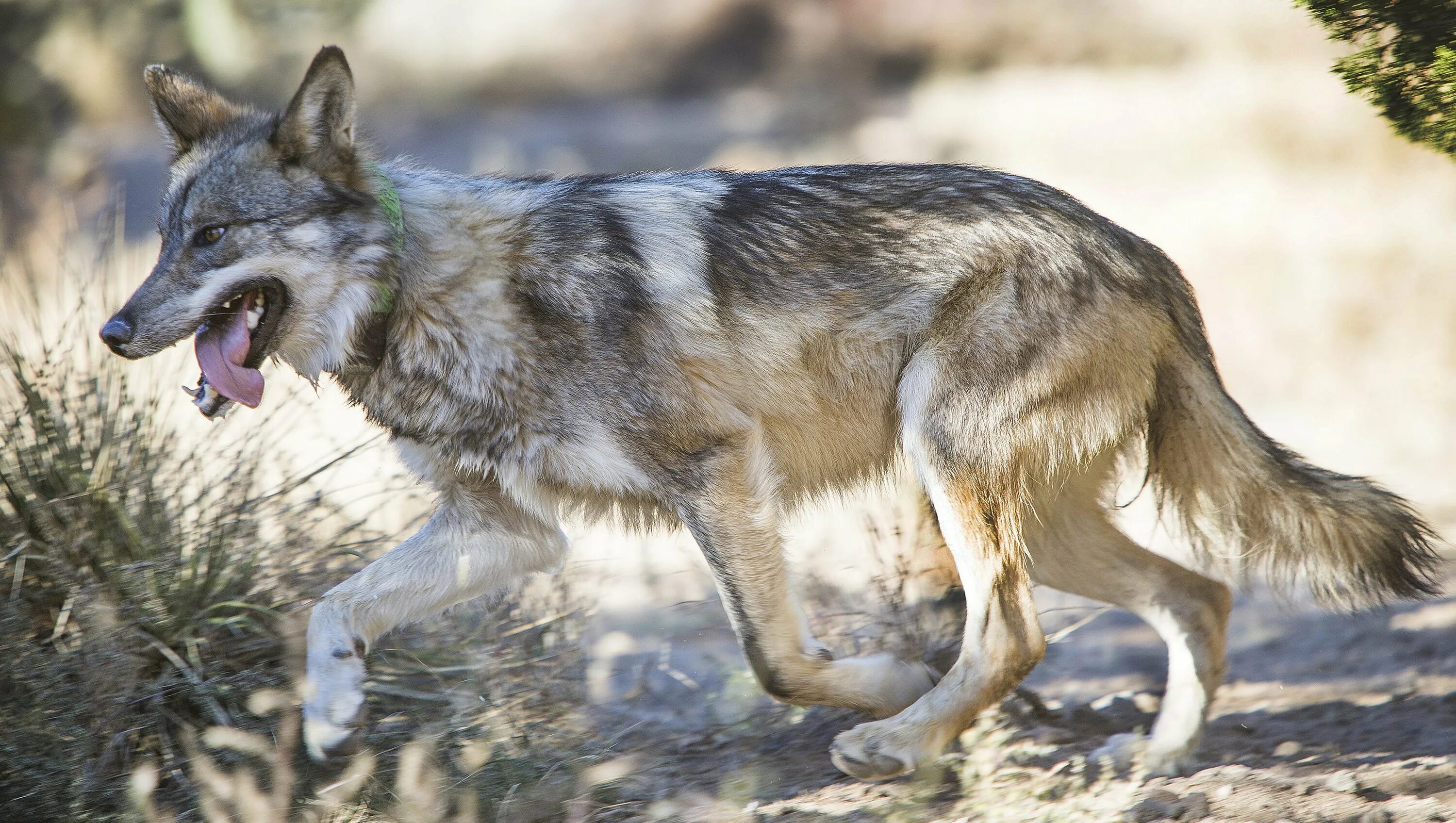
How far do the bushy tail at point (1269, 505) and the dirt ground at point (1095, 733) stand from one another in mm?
187

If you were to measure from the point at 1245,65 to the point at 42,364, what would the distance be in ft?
28.0

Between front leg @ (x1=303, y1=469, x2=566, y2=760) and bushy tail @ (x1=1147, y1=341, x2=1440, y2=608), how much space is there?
2.03 metres

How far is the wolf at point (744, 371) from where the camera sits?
3.24 meters

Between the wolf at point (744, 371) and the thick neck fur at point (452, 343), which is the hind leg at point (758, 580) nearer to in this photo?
the wolf at point (744, 371)

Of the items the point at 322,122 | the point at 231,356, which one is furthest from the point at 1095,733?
the point at 322,122

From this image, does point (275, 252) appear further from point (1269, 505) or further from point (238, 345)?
point (1269, 505)

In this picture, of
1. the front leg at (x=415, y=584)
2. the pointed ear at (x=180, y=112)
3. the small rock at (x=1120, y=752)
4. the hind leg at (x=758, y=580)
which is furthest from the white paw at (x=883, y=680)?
the pointed ear at (x=180, y=112)

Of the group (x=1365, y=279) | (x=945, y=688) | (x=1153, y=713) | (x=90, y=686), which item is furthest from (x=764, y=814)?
(x=1365, y=279)

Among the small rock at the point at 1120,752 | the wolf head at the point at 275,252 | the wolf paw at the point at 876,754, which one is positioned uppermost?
the wolf head at the point at 275,252

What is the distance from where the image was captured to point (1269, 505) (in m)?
3.59

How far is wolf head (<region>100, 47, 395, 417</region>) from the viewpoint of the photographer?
313cm

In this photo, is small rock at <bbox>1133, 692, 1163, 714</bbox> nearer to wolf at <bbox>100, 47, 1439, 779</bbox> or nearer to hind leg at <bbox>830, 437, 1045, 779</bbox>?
wolf at <bbox>100, 47, 1439, 779</bbox>

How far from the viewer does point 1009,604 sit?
340 centimetres

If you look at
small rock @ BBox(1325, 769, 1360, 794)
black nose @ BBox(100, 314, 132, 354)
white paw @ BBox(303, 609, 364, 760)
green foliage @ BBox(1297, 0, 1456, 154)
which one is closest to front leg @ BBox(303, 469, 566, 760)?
white paw @ BBox(303, 609, 364, 760)
